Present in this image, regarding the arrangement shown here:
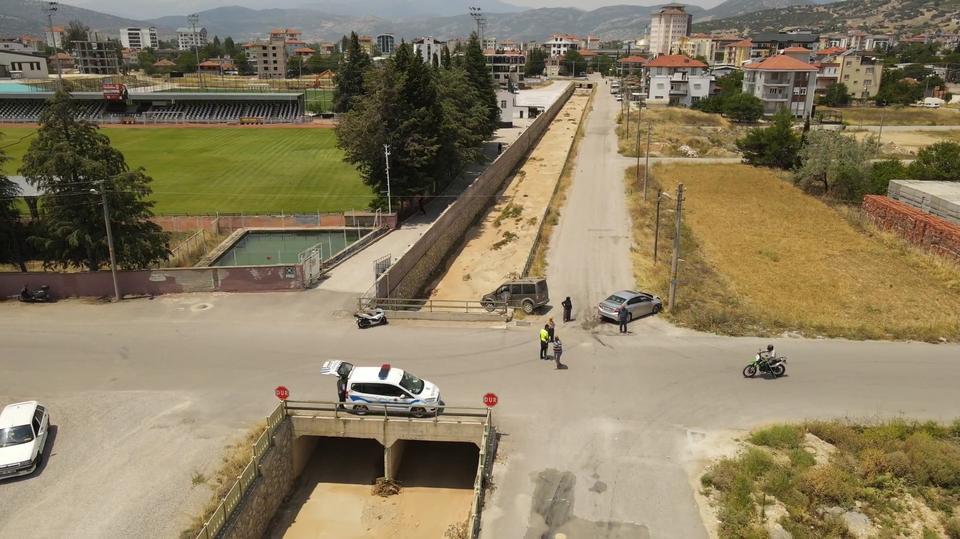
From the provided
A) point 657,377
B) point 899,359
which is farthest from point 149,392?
point 899,359

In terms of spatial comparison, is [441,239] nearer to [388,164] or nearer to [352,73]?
[388,164]

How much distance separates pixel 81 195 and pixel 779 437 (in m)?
29.8

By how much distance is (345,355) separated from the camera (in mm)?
23453

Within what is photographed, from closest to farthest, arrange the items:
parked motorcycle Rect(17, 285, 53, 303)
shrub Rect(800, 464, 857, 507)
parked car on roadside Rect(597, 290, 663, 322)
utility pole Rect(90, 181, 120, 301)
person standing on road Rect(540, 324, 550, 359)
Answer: shrub Rect(800, 464, 857, 507) < person standing on road Rect(540, 324, 550, 359) < parked car on roadside Rect(597, 290, 663, 322) < utility pole Rect(90, 181, 120, 301) < parked motorcycle Rect(17, 285, 53, 303)

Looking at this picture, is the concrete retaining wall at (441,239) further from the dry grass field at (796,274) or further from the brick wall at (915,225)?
the brick wall at (915,225)

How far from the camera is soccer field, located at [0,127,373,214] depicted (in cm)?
4919

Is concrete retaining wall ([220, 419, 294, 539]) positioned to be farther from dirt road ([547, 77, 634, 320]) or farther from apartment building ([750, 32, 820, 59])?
apartment building ([750, 32, 820, 59])

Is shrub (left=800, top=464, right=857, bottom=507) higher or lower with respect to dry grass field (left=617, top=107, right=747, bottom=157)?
lower

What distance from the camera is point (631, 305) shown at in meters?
26.2

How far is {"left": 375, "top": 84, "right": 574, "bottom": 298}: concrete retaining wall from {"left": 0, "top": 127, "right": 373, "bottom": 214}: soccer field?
8.16 m

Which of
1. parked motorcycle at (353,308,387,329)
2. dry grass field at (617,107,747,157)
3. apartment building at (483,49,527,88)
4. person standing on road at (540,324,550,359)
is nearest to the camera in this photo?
person standing on road at (540,324,550,359)

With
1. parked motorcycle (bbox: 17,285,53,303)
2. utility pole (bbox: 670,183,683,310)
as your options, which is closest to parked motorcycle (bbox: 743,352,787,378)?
utility pole (bbox: 670,183,683,310)

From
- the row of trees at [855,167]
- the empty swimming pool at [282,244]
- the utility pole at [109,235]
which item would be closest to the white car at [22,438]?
the utility pole at [109,235]

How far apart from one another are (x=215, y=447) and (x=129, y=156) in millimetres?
62364
